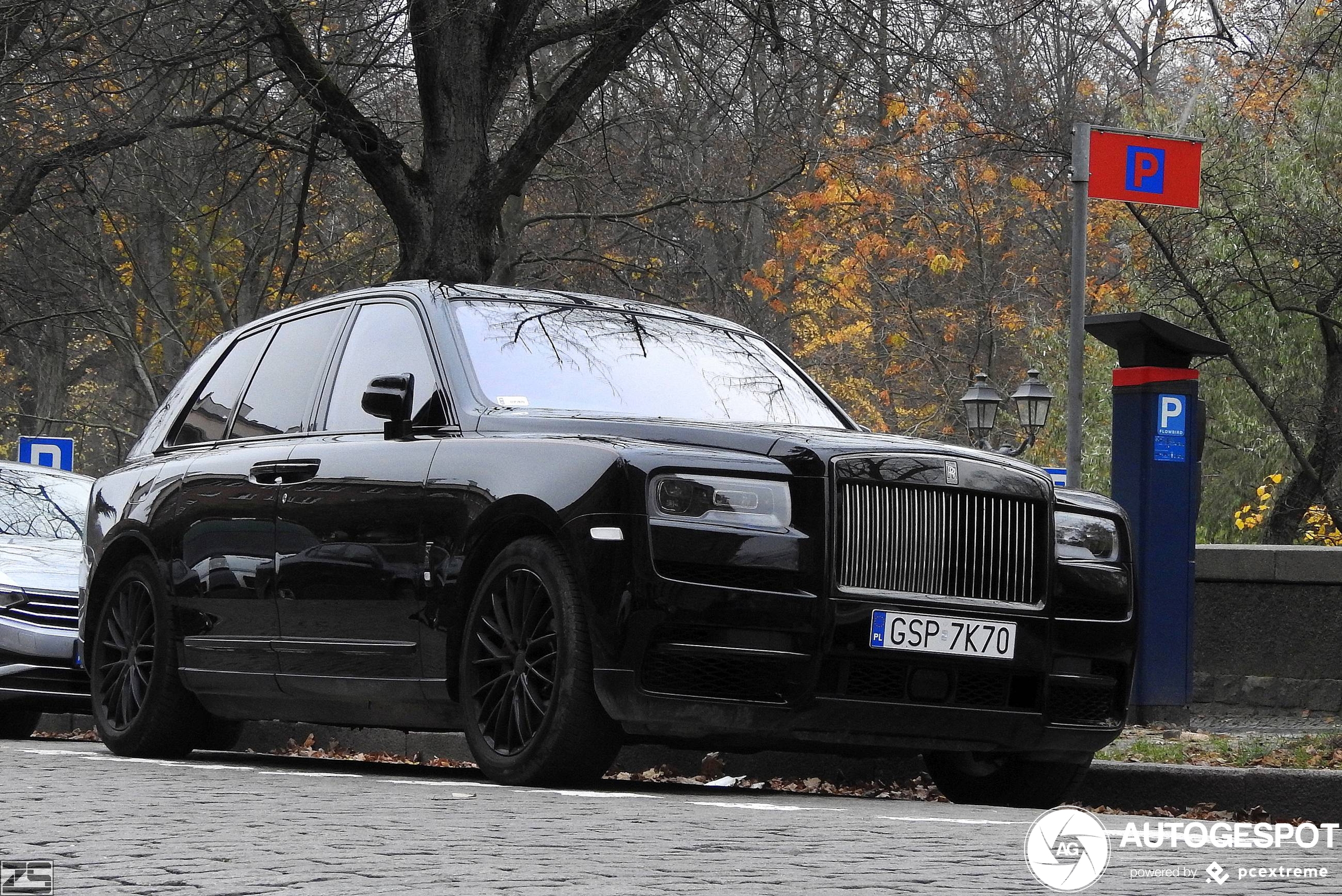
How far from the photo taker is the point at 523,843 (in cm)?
519

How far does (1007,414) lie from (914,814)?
115 feet

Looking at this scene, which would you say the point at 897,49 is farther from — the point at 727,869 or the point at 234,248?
the point at 234,248

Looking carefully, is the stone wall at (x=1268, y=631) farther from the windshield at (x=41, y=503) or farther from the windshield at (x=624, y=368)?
the windshield at (x=41, y=503)

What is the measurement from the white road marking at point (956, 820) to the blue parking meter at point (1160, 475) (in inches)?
200

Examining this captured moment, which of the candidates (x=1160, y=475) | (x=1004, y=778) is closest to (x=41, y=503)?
(x=1160, y=475)

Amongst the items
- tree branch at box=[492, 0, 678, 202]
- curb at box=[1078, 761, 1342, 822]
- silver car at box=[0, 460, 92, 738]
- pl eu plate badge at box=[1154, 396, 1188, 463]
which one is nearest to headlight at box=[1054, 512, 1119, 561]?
curb at box=[1078, 761, 1342, 822]

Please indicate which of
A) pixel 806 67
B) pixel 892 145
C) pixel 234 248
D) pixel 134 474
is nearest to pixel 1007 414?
pixel 892 145

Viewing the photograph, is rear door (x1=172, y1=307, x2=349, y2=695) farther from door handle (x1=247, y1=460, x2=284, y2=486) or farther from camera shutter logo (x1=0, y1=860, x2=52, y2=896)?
camera shutter logo (x1=0, y1=860, x2=52, y2=896)

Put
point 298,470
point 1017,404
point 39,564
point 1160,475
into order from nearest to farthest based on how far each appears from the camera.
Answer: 1. point 298,470
2. point 1160,475
3. point 39,564
4. point 1017,404

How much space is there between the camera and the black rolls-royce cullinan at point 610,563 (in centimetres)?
670

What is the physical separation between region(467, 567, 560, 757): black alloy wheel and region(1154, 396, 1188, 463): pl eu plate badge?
18.1ft

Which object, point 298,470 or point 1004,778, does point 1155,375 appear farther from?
point 298,470

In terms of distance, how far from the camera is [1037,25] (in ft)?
58.3

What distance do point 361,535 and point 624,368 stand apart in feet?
3.80
